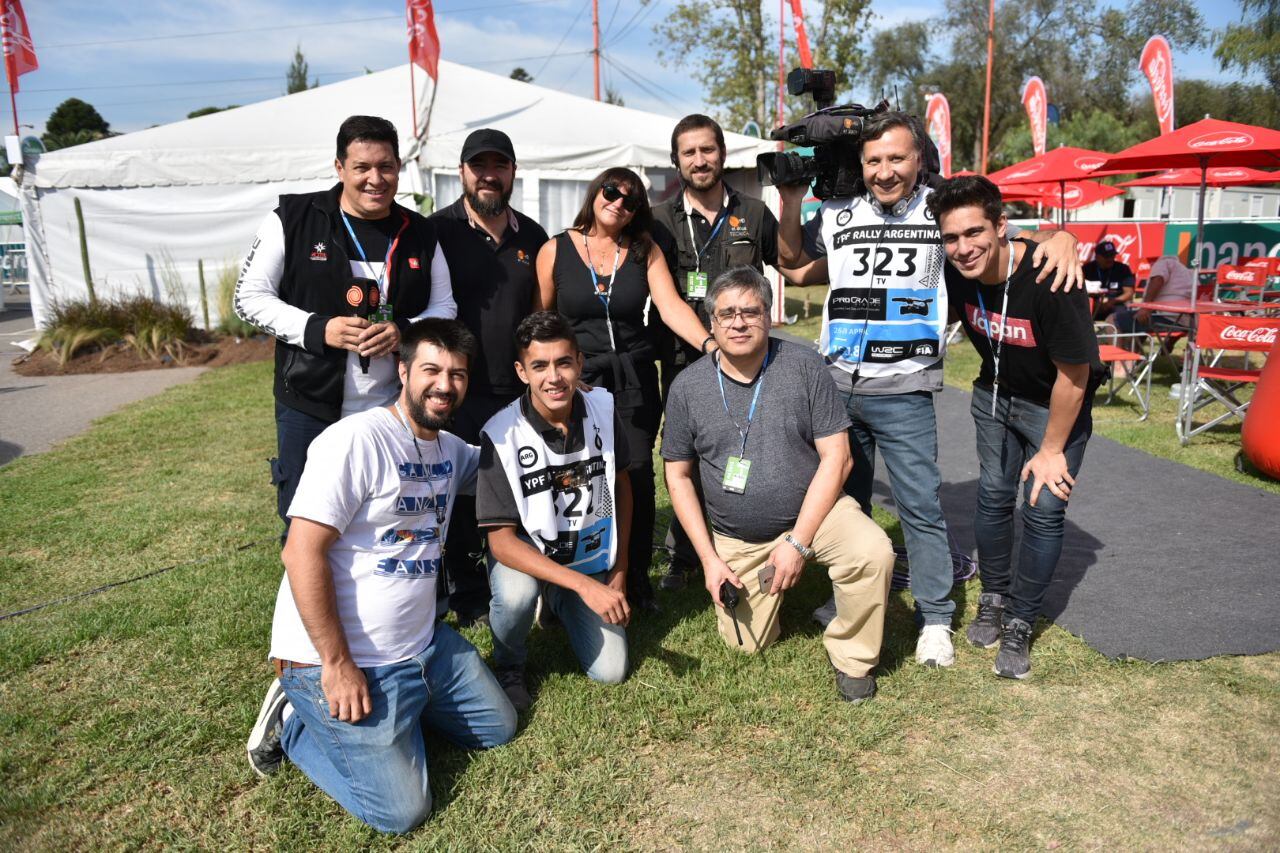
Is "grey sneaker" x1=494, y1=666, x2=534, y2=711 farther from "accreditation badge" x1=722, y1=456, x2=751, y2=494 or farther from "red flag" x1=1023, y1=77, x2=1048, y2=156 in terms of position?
"red flag" x1=1023, y1=77, x2=1048, y2=156

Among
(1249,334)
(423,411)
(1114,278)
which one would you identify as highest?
(1114,278)

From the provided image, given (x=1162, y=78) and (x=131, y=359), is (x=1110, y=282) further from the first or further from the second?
(x=131, y=359)

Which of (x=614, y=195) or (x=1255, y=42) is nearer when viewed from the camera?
(x=614, y=195)

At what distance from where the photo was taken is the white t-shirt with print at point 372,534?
2.44 meters

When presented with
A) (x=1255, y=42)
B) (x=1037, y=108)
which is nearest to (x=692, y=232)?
(x=1037, y=108)

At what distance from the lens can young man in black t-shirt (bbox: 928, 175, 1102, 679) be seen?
2.91 m

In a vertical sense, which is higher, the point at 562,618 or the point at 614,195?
the point at 614,195

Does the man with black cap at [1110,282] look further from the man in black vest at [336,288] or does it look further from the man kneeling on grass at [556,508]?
the man in black vest at [336,288]

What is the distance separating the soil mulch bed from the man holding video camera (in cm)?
956

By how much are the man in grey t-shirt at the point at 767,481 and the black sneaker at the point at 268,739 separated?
57.5 inches

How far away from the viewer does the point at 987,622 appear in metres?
3.39

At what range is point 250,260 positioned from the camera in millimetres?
3031

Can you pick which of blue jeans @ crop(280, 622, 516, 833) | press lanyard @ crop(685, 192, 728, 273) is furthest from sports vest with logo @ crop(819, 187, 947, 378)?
blue jeans @ crop(280, 622, 516, 833)

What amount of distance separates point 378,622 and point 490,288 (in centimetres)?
145
